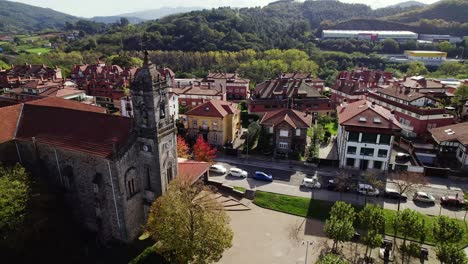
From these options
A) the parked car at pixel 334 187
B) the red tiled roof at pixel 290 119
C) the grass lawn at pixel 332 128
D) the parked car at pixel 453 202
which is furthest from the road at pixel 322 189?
the grass lawn at pixel 332 128

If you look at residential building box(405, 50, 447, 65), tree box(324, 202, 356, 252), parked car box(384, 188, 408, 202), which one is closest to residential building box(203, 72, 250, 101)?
parked car box(384, 188, 408, 202)

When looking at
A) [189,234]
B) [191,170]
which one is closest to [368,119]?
[191,170]

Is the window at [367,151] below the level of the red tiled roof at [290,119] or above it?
below

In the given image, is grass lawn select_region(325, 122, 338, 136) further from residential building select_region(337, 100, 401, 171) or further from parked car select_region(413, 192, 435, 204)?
parked car select_region(413, 192, 435, 204)

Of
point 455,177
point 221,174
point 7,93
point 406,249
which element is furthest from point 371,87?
point 7,93

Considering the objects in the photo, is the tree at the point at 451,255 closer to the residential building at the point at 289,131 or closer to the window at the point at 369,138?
the window at the point at 369,138

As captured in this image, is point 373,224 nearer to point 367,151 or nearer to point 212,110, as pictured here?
point 367,151
